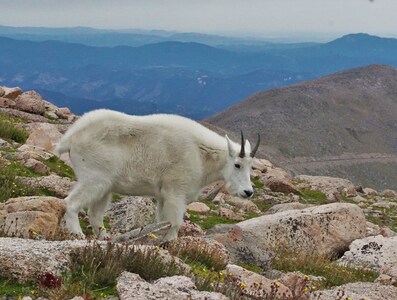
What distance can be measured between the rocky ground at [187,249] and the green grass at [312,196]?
242 cm

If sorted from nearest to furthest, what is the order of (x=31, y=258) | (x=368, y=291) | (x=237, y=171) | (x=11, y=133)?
(x=31, y=258)
(x=368, y=291)
(x=237, y=171)
(x=11, y=133)

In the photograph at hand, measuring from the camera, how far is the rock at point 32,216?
806 centimetres

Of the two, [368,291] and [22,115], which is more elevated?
[368,291]

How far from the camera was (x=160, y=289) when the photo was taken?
5.12m

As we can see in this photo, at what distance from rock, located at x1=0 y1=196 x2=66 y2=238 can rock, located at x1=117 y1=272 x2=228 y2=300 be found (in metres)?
2.55

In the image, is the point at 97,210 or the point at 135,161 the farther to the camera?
the point at 97,210

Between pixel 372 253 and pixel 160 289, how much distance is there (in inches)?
322

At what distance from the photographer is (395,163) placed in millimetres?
160875

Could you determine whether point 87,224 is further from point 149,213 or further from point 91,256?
point 91,256

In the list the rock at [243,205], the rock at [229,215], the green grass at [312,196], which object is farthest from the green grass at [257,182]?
the rock at [229,215]

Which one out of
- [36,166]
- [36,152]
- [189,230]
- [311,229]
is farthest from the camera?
[36,152]

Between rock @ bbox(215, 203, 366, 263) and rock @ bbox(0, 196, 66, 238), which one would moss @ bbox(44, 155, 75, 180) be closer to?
rock @ bbox(215, 203, 366, 263)

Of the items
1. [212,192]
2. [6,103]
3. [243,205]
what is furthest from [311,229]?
[6,103]

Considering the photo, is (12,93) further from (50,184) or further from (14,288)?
(14,288)
